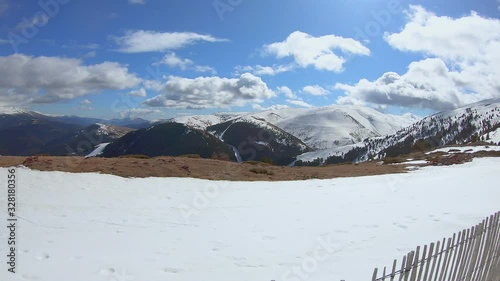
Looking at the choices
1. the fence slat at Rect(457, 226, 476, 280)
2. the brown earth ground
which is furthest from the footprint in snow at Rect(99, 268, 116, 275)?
the brown earth ground

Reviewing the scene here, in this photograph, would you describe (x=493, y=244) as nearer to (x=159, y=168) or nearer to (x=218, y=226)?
(x=218, y=226)

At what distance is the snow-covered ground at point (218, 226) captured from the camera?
30.4 ft

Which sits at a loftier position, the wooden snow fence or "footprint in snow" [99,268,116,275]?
the wooden snow fence

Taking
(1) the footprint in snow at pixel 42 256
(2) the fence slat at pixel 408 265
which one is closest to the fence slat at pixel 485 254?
(2) the fence slat at pixel 408 265

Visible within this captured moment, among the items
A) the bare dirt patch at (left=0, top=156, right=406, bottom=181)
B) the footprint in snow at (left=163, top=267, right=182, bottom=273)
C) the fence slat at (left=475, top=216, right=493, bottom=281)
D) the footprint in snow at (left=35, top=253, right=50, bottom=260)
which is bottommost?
the footprint in snow at (left=163, top=267, right=182, bottom=273)

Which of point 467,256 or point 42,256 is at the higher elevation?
point 467,256

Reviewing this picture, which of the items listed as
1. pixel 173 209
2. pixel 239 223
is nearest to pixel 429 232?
pixel 239 223

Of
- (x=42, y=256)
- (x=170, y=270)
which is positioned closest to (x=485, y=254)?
(x=170, y=270)

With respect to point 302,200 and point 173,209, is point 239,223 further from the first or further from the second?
point 302,200

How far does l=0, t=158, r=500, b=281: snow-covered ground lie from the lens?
9.27 metres

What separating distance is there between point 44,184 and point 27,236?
407 inches

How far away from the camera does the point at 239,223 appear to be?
1480 centimetres

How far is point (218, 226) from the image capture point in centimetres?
1416

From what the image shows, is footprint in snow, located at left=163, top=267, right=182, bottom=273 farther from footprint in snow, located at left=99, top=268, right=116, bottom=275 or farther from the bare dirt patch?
the bare dirt patch
